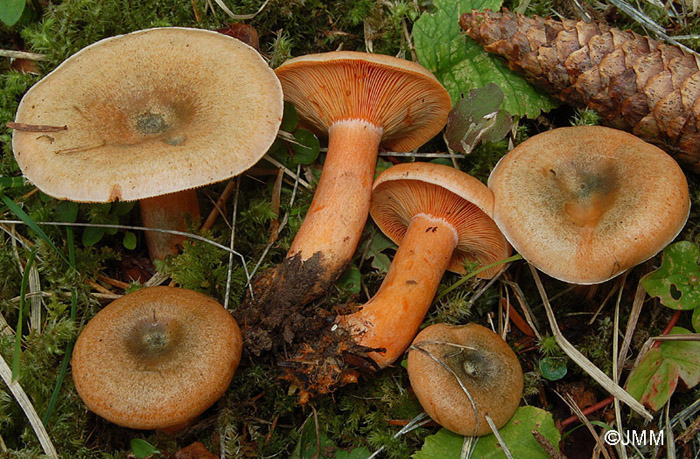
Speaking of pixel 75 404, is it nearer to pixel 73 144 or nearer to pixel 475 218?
pixel 73 144

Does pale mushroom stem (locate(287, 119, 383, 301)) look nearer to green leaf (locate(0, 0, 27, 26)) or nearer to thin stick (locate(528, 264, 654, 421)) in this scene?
thin stick (locate(528, 264, 654, 421))

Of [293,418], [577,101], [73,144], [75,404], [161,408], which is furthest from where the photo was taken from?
[577,101]

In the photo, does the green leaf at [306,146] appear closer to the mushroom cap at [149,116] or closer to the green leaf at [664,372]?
the mushroom cap at [149,116]

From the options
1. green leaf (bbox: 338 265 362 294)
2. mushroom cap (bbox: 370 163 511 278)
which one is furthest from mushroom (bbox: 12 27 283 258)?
green leaf (bbox: 338 265 362 294)

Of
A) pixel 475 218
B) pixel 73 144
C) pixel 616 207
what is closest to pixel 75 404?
pixel 73 144

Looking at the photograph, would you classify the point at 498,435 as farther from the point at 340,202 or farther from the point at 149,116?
the point at 149,116

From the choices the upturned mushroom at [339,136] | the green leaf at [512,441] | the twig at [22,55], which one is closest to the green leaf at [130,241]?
the upturned mushroom at [339,136]
